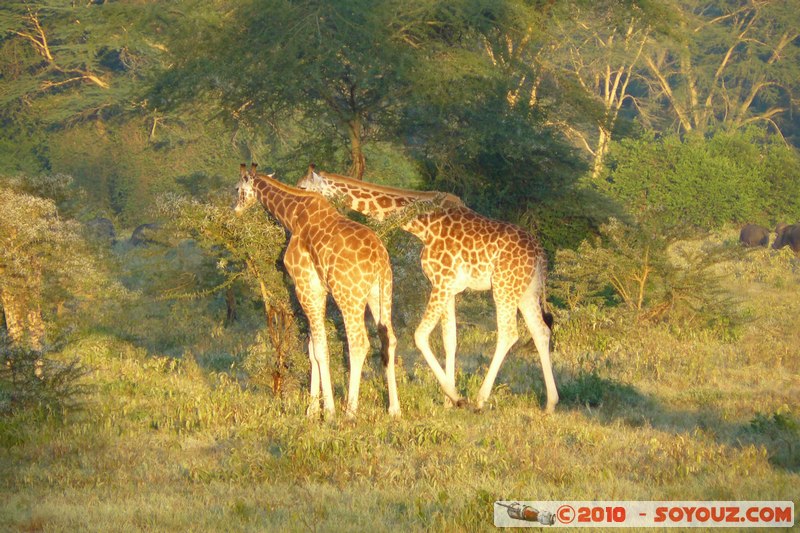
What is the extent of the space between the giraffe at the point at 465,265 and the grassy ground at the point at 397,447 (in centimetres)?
53

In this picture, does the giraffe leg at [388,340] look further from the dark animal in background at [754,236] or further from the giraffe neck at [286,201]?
the dark animal in background at [754,236]

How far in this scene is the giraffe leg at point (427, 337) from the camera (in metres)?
9.54

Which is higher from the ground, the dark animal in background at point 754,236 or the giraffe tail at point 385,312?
the giraffe tail at point 385,312

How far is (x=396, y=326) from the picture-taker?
1207 centimetres

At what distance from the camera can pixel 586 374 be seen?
10672mm

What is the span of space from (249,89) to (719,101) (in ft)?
121

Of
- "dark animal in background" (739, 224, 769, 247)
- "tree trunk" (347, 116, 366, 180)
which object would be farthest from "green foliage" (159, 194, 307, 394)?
"dark animal in background" (739, 224, 769, 247)

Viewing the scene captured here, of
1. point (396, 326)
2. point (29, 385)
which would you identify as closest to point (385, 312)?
point (396, 326)

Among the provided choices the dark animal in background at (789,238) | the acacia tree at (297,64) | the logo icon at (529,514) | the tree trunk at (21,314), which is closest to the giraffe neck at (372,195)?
the acacia tree at (297,64)

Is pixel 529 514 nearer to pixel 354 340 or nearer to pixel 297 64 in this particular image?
pixel 354 340

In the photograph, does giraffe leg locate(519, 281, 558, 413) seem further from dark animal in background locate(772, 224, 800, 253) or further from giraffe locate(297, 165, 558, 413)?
dark animal in background locate(772, 224, 800, 253)

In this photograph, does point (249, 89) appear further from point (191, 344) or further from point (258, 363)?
point (258, 363)

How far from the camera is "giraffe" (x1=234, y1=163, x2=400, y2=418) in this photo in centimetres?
898

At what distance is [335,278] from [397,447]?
1.64 m
